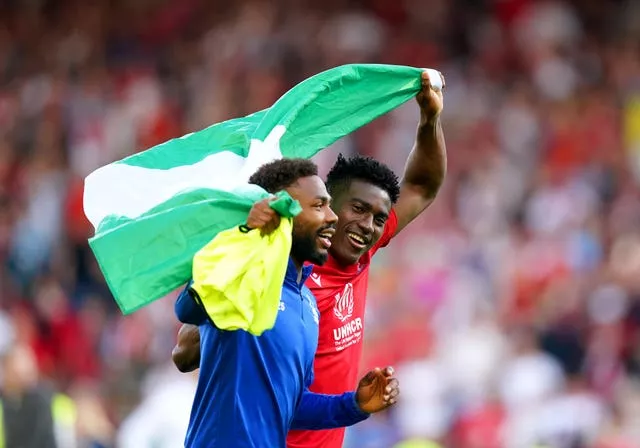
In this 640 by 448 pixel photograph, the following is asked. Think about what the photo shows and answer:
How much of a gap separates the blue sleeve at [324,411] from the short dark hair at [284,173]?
80cm

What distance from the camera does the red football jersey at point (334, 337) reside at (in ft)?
21.4

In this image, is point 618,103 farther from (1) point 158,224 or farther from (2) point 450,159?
(1) point 158,224

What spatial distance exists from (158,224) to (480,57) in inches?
401

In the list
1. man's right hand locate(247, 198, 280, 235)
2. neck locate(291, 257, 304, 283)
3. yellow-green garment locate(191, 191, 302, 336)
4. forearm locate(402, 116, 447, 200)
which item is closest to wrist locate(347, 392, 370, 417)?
neck locate(291, 257, 304, 283)

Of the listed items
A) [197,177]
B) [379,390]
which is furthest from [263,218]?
[197,177]

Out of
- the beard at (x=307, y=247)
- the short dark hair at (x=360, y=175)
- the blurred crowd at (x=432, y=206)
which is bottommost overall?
the blurred crowd at (x=432, y=206)

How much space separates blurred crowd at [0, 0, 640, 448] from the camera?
39.0 ft

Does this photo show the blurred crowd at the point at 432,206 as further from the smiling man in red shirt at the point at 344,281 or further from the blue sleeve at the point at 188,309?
the blue sleeve at the point at 188,309

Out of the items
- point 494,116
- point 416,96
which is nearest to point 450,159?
point 494,116

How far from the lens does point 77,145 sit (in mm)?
15281

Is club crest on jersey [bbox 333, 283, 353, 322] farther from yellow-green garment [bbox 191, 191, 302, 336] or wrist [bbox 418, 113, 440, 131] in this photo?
yellow-green garment [bbox 191, 191, 302, 336]

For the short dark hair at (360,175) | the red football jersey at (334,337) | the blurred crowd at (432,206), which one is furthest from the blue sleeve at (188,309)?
the blurred crowd at (432,206)

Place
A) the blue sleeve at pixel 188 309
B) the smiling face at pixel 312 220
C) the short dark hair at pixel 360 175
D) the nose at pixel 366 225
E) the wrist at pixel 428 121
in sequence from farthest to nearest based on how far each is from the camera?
1. the wrist at pixel 428 121
2. the short dark hair at pixel 360 175
3. the nose at pixel 366 225
4. the smiling face at pixel 312 220
5. the blue sleeve at pixel 188 309

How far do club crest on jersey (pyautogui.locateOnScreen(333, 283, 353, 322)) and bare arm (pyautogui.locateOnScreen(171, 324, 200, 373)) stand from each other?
2.07ft
